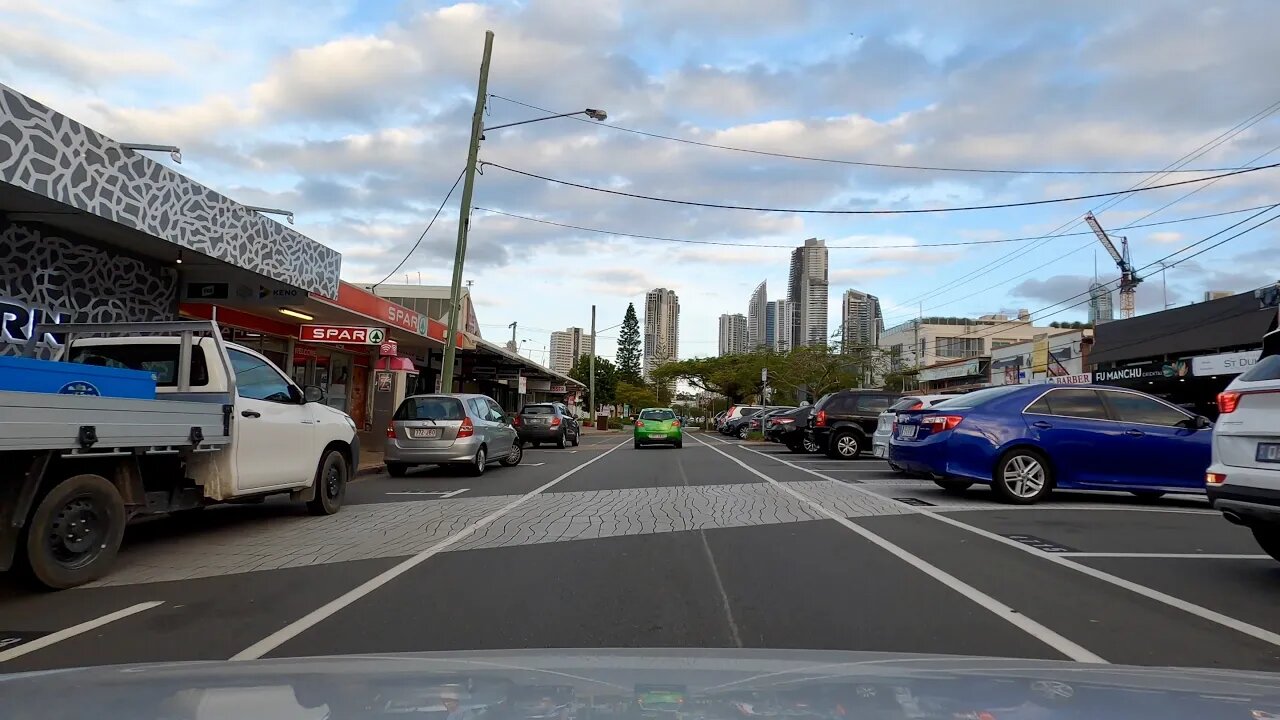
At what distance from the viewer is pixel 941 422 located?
10.4 meters

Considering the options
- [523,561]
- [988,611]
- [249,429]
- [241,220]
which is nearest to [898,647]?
[988,611]

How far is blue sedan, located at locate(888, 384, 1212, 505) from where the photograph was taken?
9.91 m

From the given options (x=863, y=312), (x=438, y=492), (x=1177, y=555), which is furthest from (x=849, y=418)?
(x=863, y=312)

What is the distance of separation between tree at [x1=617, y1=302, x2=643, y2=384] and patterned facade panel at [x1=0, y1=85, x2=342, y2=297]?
7134 cm

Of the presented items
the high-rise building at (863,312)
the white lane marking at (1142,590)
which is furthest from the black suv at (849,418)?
the high-rise building at (863,312)

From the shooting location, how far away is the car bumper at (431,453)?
14.6 m

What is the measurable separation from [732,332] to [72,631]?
11283cm

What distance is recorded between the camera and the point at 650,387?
92562mm

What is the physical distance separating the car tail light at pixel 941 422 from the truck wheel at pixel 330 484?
7.46m

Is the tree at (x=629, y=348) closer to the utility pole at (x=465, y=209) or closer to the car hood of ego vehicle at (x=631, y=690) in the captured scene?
the utility pole at (x=465, y=209)

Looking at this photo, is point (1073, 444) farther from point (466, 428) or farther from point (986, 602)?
point (466, 428)

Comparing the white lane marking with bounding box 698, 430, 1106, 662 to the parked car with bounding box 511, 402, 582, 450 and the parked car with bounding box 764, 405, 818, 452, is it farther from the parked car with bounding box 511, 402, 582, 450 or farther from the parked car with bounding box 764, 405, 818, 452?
the parked car with bounding box 511, 402, 582, 450

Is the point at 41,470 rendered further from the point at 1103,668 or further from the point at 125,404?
the point at 1103,668

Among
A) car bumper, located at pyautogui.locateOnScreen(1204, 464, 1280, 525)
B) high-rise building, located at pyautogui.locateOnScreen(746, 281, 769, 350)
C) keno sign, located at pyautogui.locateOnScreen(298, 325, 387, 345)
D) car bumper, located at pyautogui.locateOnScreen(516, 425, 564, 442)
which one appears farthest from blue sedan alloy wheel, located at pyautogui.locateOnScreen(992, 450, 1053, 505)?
high-rise building, located at pyautogui.locateOnScreen(746, 281, 769, 350)
